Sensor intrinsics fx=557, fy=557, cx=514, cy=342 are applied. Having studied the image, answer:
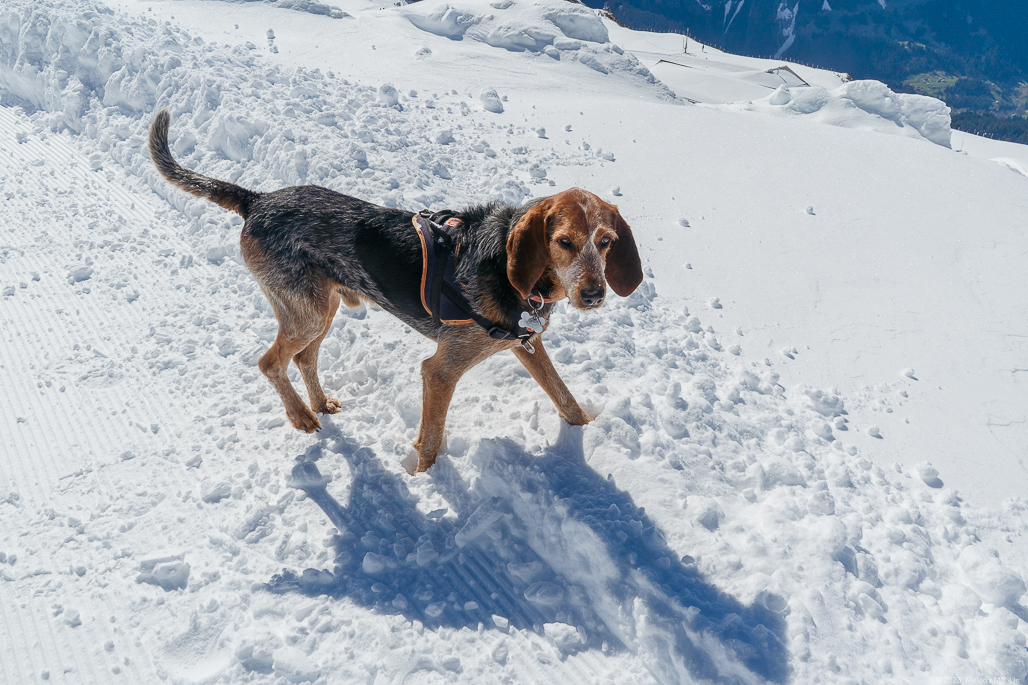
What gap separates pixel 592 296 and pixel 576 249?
25 centimetres

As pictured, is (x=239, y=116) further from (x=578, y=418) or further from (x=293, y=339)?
(x=578, y=418)

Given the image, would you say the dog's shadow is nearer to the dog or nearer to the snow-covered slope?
the snow-covered slope

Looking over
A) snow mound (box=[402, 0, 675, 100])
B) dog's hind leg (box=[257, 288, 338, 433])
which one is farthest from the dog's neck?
snow mound (box=[402, 0, 675, 100])

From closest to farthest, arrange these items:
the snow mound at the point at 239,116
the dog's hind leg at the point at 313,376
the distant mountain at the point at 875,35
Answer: the dog's hind leg at the point at 313,376, the snow mound at the point at 239,116, the distant mountain at the point at 875,35

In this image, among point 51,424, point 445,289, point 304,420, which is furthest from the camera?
point 51,424

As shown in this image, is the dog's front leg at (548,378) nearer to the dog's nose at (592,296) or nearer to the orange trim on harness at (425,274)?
the orange trim on harness at (425,274)

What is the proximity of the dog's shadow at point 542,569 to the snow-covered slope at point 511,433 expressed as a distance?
0.05 ft

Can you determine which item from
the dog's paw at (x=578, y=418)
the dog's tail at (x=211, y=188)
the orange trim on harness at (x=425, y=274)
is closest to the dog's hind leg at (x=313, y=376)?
the dog's tail at (x=211, y=188)

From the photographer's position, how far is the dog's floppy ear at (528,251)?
2.68m

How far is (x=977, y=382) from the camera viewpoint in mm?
4387

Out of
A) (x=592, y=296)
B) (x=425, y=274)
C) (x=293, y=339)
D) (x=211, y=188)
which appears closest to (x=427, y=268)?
(x=425, y=274)

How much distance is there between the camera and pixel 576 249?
2590 millimetres

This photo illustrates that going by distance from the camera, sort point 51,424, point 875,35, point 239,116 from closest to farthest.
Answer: point 51,424 → point 239,116 → point 875,35

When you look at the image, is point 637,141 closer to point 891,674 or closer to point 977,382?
point 977,382
